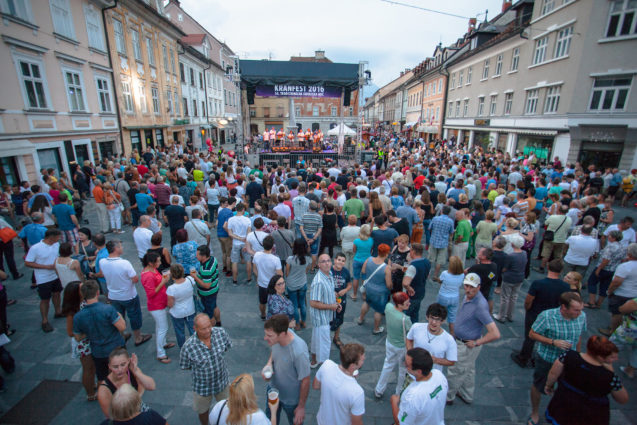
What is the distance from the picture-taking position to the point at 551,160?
51.6 feet

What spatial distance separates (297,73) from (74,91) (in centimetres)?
1117

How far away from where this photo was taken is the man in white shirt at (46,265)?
15.0ft

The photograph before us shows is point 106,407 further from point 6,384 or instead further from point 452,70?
point 452,70

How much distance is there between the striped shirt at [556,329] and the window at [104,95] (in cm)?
1912

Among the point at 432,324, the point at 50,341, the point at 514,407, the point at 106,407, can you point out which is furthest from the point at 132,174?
the point at 514,407

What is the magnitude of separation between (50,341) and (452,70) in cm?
Result: 3270

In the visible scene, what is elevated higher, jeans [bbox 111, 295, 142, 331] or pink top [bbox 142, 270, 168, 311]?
pink top [bbox 142, 270, 168, 311]

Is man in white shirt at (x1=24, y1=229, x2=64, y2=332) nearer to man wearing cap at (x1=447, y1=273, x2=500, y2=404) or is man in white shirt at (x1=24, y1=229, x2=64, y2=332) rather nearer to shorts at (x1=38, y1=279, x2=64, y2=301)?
shorts at (x1=38, y1=279, x2=64, y2=301)

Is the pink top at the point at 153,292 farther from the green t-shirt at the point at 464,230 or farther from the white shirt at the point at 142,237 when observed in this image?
the green t-shirt at the point at 464,230

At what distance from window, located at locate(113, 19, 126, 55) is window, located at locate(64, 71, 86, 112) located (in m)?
4.18

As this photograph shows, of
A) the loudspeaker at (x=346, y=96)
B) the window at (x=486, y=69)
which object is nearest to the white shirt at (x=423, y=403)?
the loudspeaker at (x=346, y=96)

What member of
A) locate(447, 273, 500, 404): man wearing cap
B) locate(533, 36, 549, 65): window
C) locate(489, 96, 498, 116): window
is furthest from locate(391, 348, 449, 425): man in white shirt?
locate(489, 96, 498, 116): window

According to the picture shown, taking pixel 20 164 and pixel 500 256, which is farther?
pixel 20 164

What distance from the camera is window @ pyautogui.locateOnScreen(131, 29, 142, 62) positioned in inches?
696
